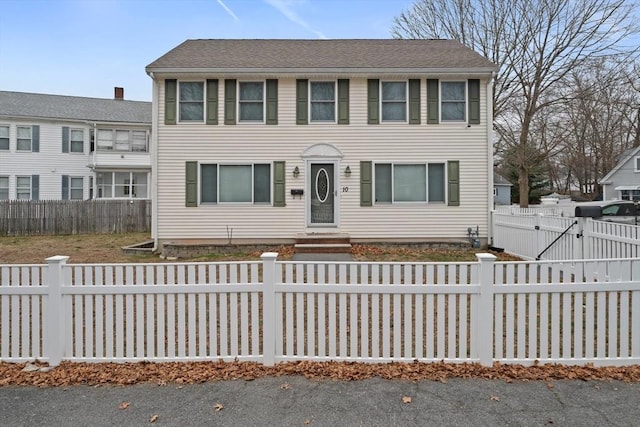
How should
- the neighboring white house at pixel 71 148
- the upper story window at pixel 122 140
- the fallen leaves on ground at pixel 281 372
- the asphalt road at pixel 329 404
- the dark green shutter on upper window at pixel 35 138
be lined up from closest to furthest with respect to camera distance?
the asphalt road at pixel 329 404
the fallen leaves on ground at pixel 281 372
the neighboring white house at pixel 71 148
the dark green shutter on upper window at pixel 35 138
the upper story window at pixel 122 140

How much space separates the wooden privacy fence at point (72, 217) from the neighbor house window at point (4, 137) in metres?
6.48

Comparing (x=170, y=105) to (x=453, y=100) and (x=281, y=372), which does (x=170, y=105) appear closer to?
(x=453, y=100)

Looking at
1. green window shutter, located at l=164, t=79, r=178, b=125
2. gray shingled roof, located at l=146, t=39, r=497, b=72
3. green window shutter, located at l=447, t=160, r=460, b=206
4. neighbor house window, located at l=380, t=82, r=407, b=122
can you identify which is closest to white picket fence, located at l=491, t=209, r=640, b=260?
green window shutter, located at l=447, t=160, r=460, b=206

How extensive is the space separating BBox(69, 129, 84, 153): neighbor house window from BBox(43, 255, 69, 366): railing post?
859 inches

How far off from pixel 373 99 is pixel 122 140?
1693cm

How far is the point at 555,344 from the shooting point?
3523 millimetres

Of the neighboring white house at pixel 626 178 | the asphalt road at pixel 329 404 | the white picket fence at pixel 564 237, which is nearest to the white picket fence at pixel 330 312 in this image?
the asphalt road at pixel 329 404

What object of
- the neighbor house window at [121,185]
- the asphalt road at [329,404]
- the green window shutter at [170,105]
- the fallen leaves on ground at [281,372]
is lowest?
the asphalt road at [329,404]

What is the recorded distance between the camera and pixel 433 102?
11820 mm

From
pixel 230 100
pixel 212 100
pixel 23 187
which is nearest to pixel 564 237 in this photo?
pixel 230 100

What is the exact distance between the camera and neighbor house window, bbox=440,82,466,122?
11891 millimetres

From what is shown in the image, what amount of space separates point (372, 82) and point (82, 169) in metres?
18.2

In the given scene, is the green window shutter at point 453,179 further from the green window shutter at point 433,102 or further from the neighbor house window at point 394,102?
the neighbor house window at point 394,102

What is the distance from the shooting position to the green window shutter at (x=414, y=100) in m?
11.8
